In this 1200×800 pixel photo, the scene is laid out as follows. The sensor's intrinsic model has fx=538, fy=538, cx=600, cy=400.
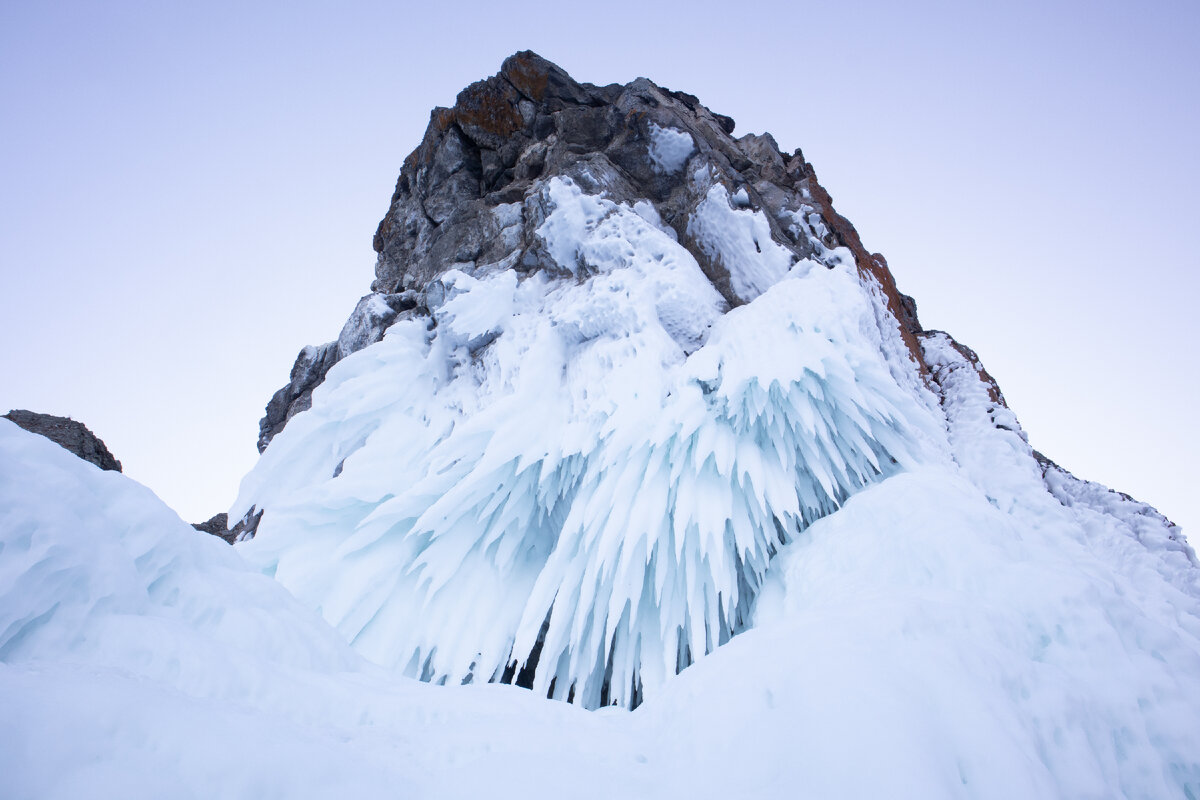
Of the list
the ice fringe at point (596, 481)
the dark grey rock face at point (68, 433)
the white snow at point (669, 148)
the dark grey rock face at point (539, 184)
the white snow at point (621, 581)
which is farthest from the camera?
the white snow at point (669, 148)

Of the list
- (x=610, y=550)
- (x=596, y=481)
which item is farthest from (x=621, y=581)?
(x=596, y=481)

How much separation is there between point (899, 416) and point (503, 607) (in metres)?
3.80

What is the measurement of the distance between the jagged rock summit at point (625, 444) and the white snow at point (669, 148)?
31 millimetres

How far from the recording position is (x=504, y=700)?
79.9 inches

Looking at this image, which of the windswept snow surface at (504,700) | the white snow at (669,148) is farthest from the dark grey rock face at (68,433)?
the white snow at (669,148)

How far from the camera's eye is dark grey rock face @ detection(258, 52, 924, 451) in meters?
6.97

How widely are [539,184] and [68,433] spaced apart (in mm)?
5488

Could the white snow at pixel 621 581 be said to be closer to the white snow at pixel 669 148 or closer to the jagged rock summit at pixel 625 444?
the jagged rock summit at pixel 625 444

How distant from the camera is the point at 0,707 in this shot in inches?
37.7

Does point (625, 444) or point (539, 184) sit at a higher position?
point (539, 184)

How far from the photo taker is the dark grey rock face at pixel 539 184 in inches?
274

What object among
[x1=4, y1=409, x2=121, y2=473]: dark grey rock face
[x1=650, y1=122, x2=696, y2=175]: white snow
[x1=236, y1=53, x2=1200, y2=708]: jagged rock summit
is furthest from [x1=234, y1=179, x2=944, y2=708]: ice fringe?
[x1=650, y1=122, x2=696, y2=175]: white snow

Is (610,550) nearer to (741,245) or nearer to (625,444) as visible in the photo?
(625,444)

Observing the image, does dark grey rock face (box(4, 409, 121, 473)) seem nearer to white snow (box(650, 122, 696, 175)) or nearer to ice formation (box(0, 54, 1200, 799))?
ice formation (box(0, 54, 1200, 799))
